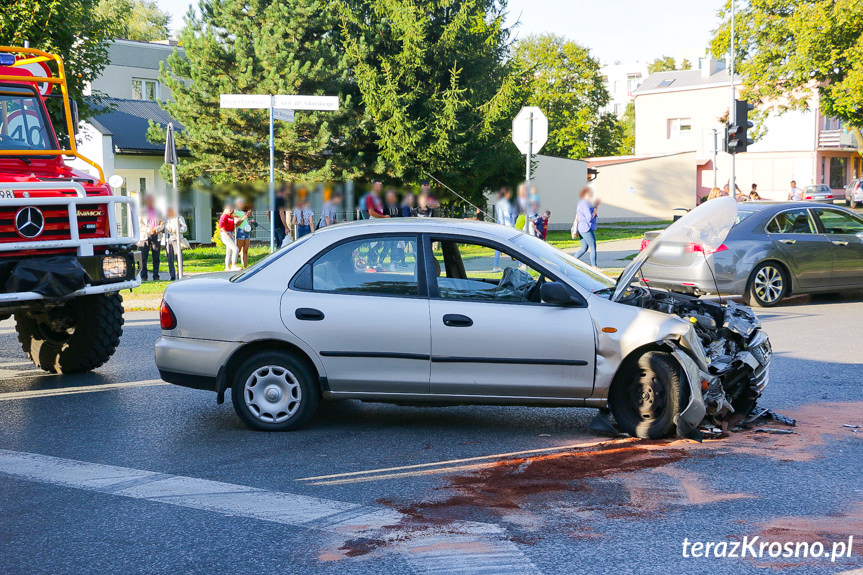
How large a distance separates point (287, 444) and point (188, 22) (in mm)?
28391

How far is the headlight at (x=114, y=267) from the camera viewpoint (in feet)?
28.8

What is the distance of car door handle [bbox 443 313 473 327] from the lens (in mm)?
6406

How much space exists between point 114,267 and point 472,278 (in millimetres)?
3978

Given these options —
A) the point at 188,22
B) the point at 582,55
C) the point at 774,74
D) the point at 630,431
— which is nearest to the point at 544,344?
the point at 630,431

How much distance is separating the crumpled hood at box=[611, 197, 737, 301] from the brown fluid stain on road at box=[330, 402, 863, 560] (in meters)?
1.23

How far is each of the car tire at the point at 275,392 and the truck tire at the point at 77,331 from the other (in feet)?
10.0

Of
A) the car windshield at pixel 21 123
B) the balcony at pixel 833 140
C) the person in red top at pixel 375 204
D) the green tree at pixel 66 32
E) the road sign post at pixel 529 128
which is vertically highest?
the balcony at pixel 833 140

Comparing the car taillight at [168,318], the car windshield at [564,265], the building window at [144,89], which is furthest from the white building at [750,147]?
the car taillight at [168,318]

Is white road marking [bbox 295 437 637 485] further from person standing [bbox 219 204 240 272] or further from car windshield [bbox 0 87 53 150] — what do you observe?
person standing [bbox 219 204 240 272]

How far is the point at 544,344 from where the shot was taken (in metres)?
6.32

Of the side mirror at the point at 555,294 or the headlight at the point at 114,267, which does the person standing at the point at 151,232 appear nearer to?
the headlight at the point at 114,267

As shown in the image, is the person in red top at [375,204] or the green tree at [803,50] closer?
the person in red top at [375,204]

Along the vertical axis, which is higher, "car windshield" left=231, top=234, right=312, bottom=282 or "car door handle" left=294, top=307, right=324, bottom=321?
"car windshield" left=231, top=234, right=312, bottom=282

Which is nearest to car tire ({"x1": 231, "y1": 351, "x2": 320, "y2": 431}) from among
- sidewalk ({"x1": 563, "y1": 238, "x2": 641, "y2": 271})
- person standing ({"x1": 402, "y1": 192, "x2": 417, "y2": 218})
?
sidewalk ({"x1": 563, "y1": 238, "x2": 641, "y2": 271})
